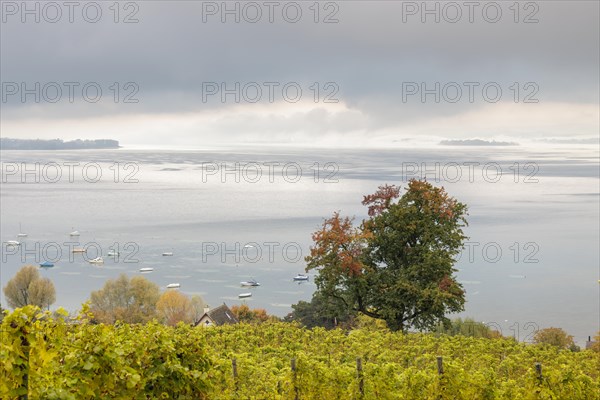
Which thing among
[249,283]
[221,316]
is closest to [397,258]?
[221,316]

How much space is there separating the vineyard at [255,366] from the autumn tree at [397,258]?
4.05 meters

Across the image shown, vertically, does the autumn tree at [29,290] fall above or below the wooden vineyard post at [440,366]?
below

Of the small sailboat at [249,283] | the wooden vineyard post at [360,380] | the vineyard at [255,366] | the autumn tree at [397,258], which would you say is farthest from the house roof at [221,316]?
the wooden vineyard post at [360,380]

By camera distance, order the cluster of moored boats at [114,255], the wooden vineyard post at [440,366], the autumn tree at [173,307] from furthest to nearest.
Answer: the cluster of moored boats at [114,255], the autumn tree at [173,307], the wooden vineyard post at [440,366]

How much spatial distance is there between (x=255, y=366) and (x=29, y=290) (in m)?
74.2

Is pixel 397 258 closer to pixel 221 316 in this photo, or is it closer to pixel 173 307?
pixel 221 316

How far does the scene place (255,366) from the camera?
11391 millimetres

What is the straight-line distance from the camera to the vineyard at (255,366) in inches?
271

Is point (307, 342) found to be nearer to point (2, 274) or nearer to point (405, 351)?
point (405, 351)

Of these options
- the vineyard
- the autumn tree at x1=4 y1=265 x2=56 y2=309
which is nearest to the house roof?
the vineyard

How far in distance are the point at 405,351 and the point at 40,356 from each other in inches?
378

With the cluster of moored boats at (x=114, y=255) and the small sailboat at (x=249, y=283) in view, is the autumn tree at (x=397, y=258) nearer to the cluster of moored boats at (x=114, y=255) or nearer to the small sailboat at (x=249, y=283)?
the cluster of moored boats at (x=114, y=255)

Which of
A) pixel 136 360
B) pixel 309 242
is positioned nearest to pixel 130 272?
pixel 309 242

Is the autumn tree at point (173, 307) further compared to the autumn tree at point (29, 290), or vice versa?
the autumn tree at point (29, 290)
